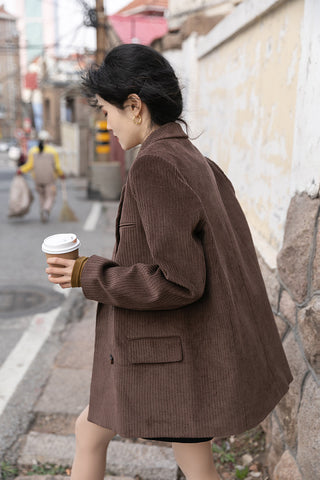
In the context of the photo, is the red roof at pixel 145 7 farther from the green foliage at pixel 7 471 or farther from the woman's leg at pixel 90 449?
the woman's leg at pixel 90 449

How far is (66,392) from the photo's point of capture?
3.50 metres

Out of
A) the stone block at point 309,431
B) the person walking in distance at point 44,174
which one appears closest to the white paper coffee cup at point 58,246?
the stone block at point 309,431

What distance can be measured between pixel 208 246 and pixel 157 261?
163 mm

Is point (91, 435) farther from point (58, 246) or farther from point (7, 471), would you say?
point (7, 471)

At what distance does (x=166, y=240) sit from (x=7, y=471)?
1822mm

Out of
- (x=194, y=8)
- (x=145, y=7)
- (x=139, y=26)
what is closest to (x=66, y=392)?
(x=194, y=8)

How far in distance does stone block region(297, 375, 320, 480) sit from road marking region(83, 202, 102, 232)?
7537 millimetres

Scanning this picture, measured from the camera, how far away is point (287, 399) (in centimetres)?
231

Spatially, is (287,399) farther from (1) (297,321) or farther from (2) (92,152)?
(2) (92,152)

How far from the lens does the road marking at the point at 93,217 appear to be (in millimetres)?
9703

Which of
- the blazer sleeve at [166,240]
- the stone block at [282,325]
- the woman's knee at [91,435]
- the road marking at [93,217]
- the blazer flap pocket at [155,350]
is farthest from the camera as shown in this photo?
the road marking at [93,217]

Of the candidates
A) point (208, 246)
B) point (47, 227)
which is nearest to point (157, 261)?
point (208, 246)

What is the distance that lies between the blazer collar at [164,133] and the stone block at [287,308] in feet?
3.25

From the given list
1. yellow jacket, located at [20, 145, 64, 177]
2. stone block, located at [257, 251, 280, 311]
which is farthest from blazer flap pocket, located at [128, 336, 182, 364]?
yellow jacket, located at [20, 145, 64, 177]
